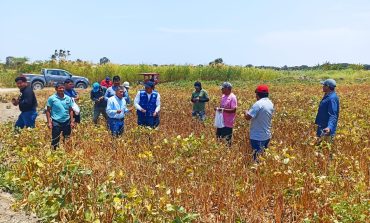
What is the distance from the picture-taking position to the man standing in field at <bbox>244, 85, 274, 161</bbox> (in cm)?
634

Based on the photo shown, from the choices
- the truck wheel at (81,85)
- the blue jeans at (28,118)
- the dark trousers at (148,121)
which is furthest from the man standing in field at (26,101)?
the truck wheel at (81,85)

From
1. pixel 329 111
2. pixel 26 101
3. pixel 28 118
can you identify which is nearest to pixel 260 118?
pixel 329 111

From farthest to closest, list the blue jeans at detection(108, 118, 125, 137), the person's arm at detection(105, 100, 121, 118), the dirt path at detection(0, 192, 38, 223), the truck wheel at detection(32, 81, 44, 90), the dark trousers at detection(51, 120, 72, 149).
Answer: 1. the truck wheel at detection(32, 81, 44, 90)
2. the blue jeans at detection(108, 118, 125, 137)
3. the person's arm at detection(105, 100, 121, 118)
4. the dark trousers at detection(51, 120, 72, 149)
5. the dirt path at detection(0, 192, 38, 223)

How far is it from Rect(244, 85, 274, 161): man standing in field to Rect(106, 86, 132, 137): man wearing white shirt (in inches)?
103

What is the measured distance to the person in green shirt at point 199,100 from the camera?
991 cm

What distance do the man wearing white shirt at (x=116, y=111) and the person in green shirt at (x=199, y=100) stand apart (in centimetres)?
249

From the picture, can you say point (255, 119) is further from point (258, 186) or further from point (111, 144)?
point (111, 144)

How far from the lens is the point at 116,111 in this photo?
7742mm

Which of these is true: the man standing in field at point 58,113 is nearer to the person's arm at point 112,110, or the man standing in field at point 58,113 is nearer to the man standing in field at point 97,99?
the person's arm at point 112,110

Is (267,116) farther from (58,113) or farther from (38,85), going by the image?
(38,85)

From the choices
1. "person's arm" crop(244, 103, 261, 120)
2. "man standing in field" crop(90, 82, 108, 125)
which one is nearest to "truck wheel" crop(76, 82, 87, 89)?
"man standing in field" crop(90, 82, 108, 125)

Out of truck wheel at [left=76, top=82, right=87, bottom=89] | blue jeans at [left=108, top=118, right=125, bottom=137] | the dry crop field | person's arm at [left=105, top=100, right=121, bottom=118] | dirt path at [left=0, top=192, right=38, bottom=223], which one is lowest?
dirt path at [left=0, top=192, right=38, bottom=223]

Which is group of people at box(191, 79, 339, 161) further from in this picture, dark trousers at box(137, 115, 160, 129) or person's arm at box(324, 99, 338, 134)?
dark trousers at box(137, 115, 160, 129)

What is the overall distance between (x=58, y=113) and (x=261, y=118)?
350cm
